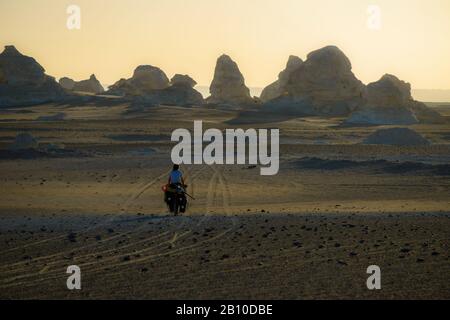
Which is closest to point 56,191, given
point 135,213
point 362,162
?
point 135,213

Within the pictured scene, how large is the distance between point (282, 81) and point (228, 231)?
111386 millimetres

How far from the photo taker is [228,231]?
50.0 ft

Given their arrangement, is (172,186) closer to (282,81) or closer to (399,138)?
(399,138)

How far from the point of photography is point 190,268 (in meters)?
11.8

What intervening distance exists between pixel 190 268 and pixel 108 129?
5210 centimetres

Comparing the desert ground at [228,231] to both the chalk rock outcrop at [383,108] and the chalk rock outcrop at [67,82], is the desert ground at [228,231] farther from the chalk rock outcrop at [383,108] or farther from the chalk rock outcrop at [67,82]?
the chalk rock outcrop at [67,82]

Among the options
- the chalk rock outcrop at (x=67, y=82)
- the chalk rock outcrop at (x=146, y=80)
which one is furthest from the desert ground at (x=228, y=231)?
the chalk rock outcrop at (x=67, y=82)

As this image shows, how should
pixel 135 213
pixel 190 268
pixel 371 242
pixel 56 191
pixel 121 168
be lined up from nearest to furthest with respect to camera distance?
pixel 190 268 < pixel 371 242 < pixel 135 213 < pixel 56 191 < pixel 121 168

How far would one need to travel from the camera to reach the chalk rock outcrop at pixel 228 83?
11794 cm

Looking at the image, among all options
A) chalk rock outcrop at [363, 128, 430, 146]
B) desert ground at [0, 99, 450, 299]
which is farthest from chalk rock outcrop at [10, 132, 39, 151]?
chalk rock outcrop at [363, 128, 430, 146]

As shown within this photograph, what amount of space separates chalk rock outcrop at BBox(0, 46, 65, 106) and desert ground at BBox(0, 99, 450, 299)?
69.1 meters

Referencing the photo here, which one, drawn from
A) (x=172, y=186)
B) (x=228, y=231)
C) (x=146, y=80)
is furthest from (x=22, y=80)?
(x=228, y=231)

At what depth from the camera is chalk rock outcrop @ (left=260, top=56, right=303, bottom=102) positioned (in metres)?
122

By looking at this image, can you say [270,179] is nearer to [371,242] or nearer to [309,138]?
[371,242]
